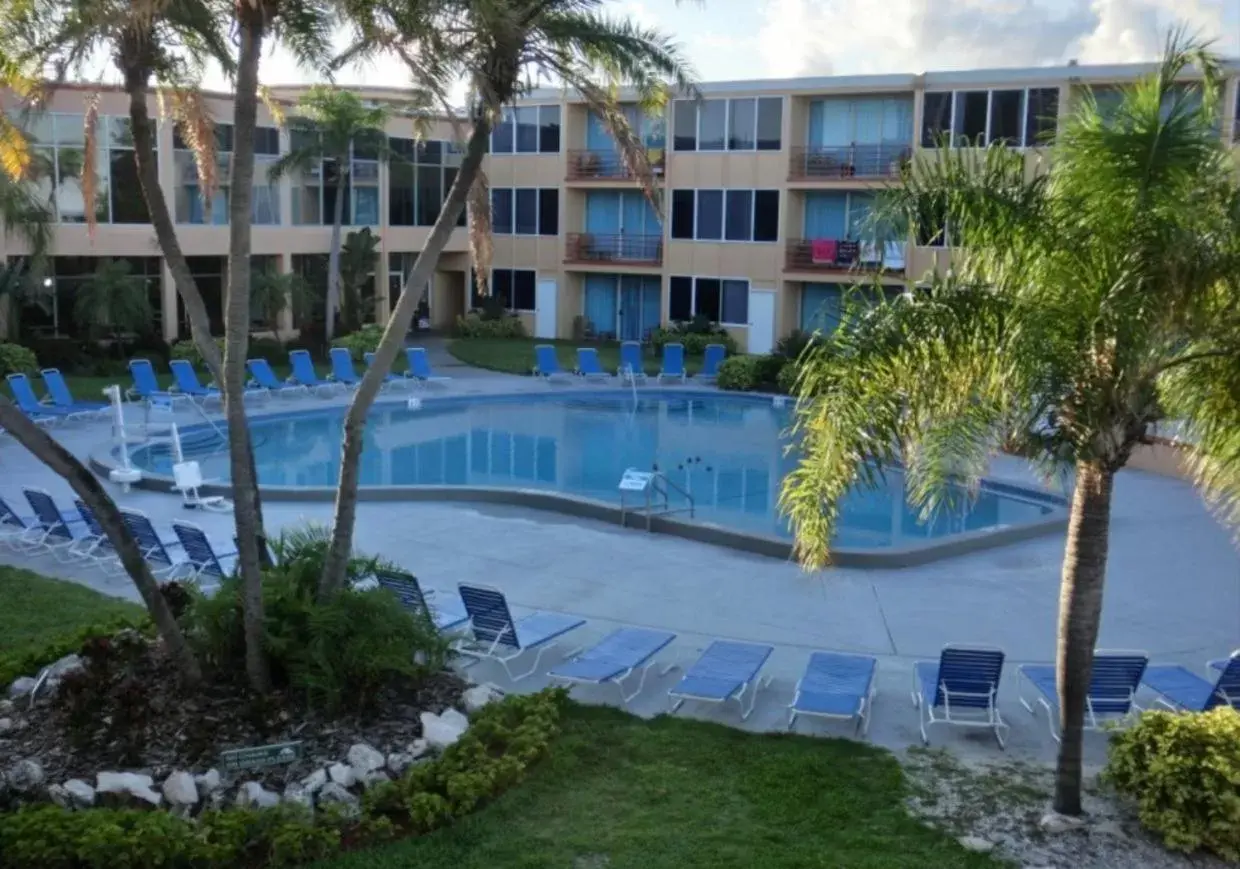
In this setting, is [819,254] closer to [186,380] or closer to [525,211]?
[525,211]

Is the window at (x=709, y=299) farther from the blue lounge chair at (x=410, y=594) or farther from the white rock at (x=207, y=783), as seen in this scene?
the white rock at (x=207, y=783)

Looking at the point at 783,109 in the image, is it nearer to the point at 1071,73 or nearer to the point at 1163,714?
the point at 1071,73

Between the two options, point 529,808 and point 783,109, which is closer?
point 529,808

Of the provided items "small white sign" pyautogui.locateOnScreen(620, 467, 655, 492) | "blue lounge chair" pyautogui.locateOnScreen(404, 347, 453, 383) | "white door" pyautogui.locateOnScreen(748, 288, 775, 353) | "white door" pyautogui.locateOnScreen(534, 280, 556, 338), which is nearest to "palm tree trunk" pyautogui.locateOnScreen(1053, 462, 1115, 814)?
"small white sign" pyautogui.locateOnScreen(620, 467, 655, 492)

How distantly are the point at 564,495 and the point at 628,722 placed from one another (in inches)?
314

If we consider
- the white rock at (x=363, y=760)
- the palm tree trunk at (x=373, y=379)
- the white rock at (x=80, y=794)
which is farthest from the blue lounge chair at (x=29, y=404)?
the white rock at (x=363, y=760)

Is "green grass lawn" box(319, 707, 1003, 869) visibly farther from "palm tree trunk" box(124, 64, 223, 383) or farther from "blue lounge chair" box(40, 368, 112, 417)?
"blue lounge chair" box(40, 368, 112, 417)

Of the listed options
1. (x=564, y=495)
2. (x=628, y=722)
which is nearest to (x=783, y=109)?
(x=564, y=495)

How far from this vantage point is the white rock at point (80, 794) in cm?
775

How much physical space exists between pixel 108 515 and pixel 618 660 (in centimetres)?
407

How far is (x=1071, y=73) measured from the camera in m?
29.6

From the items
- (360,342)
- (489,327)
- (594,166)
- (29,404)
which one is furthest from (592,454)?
(594,166)

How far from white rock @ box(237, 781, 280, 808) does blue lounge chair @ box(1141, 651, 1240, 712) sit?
6408 mm

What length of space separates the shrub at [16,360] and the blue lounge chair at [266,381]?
4.44 metres
